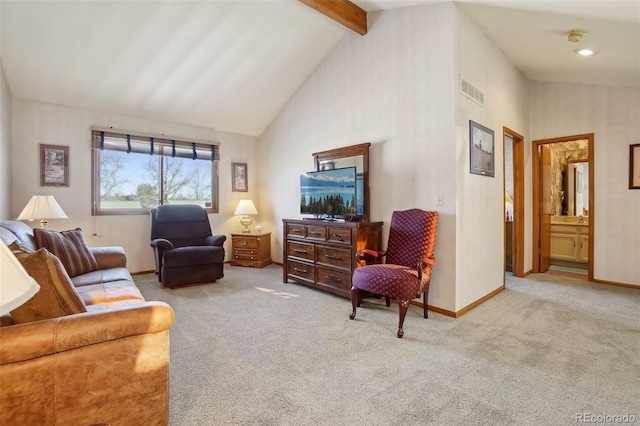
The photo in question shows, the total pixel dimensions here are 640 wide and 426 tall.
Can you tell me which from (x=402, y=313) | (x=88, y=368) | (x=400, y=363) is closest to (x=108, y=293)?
(x=88, y=368)

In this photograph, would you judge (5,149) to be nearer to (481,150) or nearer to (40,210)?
(40,210)

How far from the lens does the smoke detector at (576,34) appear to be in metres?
2.78

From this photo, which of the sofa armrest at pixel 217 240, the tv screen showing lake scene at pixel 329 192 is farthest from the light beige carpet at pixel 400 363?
the tv screen showing lake scene at pixel 329 192

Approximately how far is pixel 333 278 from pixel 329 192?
1.10 metres

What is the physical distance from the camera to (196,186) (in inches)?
214

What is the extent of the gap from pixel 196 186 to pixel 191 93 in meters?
1.57

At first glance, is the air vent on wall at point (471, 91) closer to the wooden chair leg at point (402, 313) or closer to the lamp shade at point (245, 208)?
the wooden chair leg at point (402, 313)

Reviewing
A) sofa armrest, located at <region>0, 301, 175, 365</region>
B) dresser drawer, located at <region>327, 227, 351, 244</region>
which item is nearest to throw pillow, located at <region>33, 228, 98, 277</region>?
sofa armrest, located at <region>0, 301, 175, 365</region>

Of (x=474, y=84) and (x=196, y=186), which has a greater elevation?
(x=474, y=84)

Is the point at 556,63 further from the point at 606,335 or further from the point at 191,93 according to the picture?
the point at 191,93

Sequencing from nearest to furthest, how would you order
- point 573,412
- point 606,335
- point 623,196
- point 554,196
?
1. point 573,412
2. point 606,335
3. point 623,196
4. point 554,196

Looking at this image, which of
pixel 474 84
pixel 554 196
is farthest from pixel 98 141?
pixel 554 196

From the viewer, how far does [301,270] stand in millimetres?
4051

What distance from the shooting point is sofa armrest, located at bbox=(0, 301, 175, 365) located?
1.09 metres
